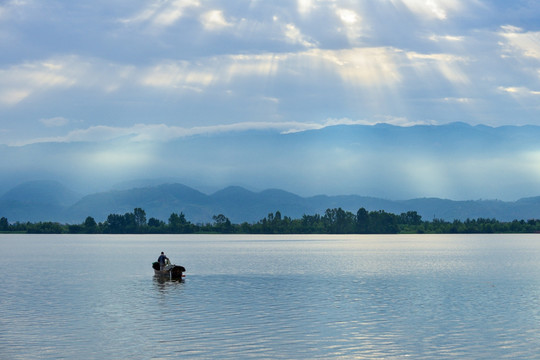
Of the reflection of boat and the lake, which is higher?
the reflection of boat

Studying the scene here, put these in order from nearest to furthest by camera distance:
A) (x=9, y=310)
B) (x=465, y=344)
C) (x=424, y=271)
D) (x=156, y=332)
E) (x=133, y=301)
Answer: (x=465, y=344), (x=156, y=332), (x=9, y=310), (x=133, y=301), (x=424, y=271)

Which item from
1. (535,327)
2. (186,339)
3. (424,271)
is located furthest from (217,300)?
(424,271)

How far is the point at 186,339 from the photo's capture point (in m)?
49.3

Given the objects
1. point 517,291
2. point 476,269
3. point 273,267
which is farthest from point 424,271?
point 517,291

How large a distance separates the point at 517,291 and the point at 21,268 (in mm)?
85190

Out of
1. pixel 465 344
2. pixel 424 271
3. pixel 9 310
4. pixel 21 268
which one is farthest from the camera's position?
pixel 21 268

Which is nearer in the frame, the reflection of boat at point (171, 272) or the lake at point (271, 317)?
the lake at point (271, 317)

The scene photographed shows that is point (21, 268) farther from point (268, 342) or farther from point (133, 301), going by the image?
point (268, 342)

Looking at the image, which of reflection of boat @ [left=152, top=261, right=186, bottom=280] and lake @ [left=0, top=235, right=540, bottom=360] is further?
reflection of boat @ [left=152, top=261, right=186, bottom=280]

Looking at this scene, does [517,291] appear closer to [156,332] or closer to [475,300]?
[475,300]

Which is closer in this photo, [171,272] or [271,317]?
[271,317]

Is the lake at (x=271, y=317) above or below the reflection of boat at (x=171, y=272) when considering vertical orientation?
below

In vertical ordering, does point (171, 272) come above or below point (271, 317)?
above

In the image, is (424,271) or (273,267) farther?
(273,267)
